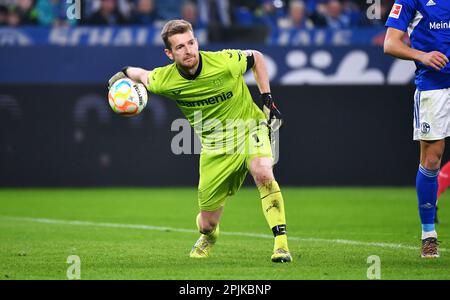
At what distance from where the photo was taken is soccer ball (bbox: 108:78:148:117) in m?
7.92

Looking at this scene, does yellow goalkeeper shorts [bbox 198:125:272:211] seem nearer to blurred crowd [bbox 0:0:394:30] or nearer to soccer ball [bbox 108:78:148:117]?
soccer ball [bbox 108:78:148:117]

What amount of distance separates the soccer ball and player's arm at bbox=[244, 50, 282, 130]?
90 cm

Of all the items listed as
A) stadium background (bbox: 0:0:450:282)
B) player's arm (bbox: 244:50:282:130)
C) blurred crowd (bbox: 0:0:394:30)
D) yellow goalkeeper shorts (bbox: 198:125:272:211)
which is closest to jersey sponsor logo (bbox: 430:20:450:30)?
player's arm (bbox: 244:50:282:130)

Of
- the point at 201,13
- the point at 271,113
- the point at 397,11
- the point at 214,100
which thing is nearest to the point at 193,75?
the point at 214,100

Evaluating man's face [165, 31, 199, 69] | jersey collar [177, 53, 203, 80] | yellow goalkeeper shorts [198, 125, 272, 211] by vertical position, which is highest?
man's face [165, 31, 199, 69]

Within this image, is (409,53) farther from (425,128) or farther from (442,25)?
(425,128)

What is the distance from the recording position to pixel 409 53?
7.45 metres

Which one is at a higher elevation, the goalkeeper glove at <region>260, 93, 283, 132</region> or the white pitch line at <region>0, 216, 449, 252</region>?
the goalkeeper glove at <region>260, 93, 283, 132</region>

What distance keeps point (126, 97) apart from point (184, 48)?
669 mm

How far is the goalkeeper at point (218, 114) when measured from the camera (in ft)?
25.0

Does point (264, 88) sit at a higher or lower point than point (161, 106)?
higher

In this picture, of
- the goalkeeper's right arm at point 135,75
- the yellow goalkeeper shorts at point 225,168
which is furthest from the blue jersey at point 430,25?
the goalkeeper's right arm at point 135,75

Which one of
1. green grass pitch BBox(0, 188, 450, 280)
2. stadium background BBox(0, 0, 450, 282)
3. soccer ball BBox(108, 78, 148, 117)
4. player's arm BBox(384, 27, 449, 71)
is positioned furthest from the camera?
stadium background BBox(0, 0, 450, 282)

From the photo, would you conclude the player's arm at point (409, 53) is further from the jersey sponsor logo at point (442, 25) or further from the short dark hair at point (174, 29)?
the short dark hair at point (174, 29)
